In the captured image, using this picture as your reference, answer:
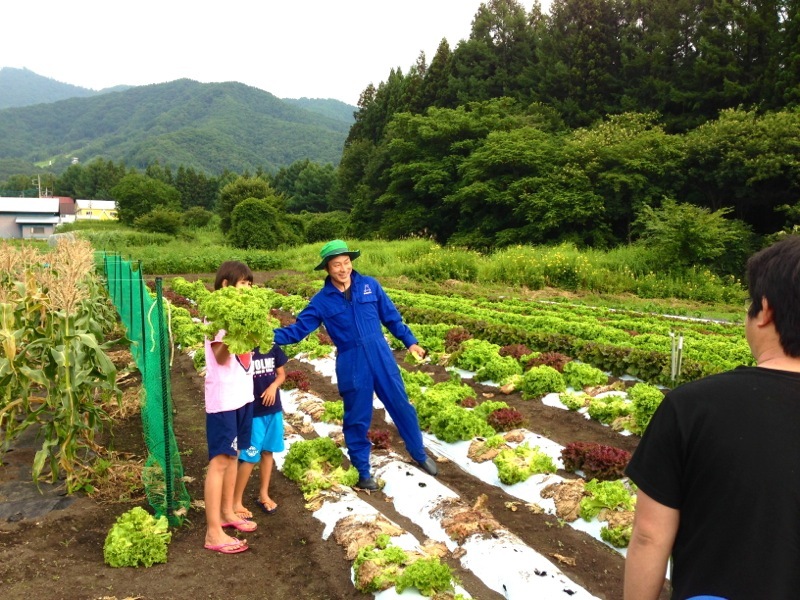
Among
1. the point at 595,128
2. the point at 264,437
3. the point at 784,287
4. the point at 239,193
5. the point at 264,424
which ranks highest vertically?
the point at 595,128

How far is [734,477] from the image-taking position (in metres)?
1.75

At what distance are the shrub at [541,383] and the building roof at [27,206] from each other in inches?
3665

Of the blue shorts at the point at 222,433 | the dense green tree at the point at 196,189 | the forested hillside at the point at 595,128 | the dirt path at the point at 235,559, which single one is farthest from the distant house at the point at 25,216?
the blue shorts at the point at 222,433

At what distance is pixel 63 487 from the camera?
213 inches

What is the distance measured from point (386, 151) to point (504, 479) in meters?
43.7

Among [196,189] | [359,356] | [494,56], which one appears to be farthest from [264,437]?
[196,189]

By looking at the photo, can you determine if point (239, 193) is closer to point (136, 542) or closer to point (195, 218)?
point (195, 218)

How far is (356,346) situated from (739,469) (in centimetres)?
405

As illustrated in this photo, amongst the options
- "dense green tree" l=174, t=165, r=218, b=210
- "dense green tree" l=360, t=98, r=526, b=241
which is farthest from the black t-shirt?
"dense green tree" l=174, t=165, r=218, b=210

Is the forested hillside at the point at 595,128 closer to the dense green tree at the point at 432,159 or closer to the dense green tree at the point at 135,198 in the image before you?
the dense green tree at the point at 432,159

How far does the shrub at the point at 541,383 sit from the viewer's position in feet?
26.9

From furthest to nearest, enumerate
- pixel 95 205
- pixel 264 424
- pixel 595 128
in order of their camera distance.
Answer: pixel 95 205, pixel 595 128, pixel 264 424

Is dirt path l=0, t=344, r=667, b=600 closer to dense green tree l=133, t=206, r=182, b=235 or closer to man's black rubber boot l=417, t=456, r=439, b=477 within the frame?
man's black rubber boot l=417, t=456, r=439, b=477

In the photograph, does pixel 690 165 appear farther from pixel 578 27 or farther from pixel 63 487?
pixel 63 487
